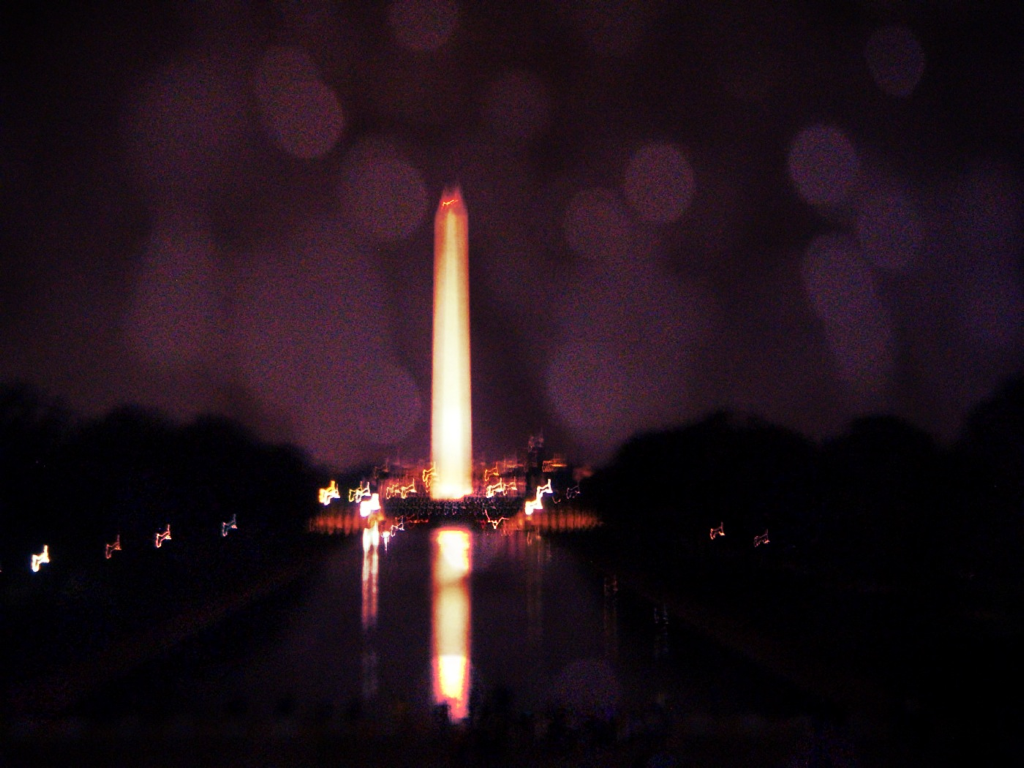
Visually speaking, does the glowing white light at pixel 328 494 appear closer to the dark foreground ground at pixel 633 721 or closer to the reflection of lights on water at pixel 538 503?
the reflection of lights on water at pixel 538 503

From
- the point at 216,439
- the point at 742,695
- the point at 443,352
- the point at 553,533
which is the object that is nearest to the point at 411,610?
the point at 742,695

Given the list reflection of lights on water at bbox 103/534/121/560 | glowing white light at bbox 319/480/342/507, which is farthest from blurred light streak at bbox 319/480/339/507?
reflection of lights on water at bbox 103/534/121/560

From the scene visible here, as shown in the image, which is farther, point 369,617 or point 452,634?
point 369,617

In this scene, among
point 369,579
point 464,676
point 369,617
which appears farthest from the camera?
point 369,579

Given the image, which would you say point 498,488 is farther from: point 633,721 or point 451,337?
point 633,721

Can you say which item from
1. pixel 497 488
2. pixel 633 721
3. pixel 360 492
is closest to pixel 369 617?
pixel 633 721

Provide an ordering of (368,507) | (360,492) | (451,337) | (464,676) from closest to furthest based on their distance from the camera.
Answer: (464,676), (451,337), (368,507), (360,492)

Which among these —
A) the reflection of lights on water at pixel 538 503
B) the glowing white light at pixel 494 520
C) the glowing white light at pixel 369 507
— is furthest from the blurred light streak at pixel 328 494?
the reflection of lights on water at pixel 538 503
